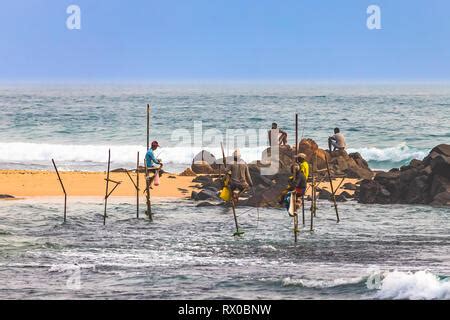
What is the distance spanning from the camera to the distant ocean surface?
58.0 m

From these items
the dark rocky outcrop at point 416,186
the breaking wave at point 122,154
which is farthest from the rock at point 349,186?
the breaking wave at point 122,154

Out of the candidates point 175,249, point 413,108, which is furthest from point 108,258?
point 413,108

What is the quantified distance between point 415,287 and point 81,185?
2037 cm

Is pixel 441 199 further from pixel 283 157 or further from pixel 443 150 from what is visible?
pixel 283 157

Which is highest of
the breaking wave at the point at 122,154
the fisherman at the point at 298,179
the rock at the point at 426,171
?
the fisherman at the point at 298,179

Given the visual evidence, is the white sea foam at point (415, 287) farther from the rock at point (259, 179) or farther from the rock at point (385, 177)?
the rock at point (259, 179)

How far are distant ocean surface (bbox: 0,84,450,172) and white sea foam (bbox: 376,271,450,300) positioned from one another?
85.7ft

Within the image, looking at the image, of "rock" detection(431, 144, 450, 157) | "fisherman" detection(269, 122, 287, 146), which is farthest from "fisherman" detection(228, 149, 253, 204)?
"fisherman" detection(269, 122, 287, 146)

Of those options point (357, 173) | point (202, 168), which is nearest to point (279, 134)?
point (202, 168)

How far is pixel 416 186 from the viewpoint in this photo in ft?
119

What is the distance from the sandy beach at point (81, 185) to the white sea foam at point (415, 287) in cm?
1472

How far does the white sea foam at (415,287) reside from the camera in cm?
2302
